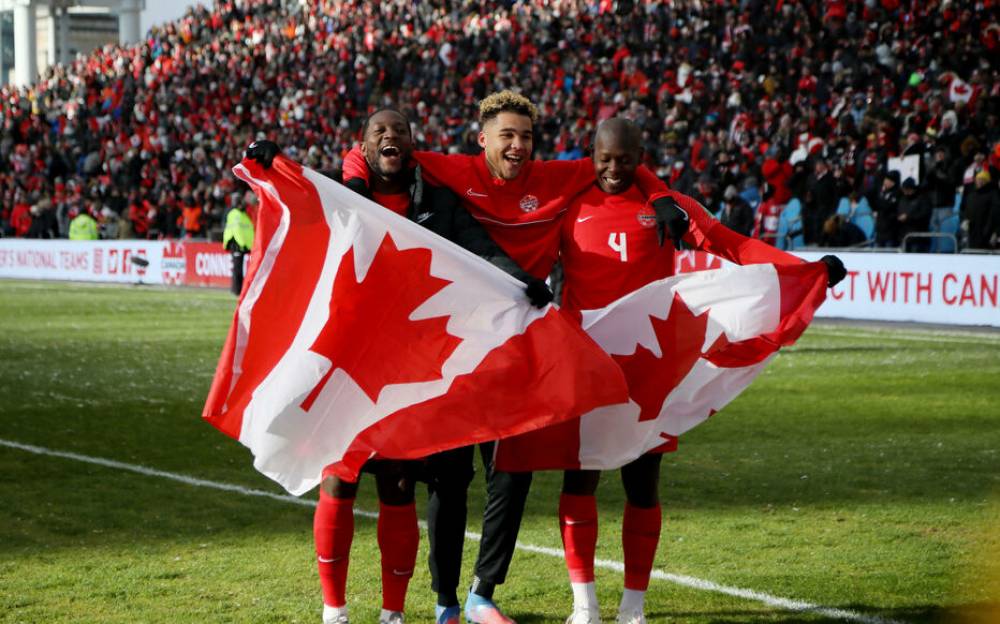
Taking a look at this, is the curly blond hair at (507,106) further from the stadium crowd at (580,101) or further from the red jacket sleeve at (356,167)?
the stadium crowd at (580,101)

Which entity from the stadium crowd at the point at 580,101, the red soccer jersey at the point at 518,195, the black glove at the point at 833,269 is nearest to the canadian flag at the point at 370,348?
the red soccer jersey at the point at 518,195

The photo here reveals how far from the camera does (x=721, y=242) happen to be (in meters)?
5.47

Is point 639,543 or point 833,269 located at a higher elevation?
point 833,269

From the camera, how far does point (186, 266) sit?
2920 centimetres

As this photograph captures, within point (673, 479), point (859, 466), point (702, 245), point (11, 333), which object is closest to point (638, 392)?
point (702, 245)

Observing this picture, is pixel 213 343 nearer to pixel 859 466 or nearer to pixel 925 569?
pixel 859 466

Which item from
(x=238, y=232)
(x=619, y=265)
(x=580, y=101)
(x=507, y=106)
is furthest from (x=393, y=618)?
(x=580, y=101)

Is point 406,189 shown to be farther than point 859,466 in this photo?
No

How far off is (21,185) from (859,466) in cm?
3519

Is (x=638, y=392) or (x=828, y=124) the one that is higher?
(x=828, y=124)

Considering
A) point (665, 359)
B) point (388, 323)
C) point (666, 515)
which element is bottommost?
point (666, 515)

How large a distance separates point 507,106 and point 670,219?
0.69 meters

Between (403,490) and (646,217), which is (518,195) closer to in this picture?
(646,217)

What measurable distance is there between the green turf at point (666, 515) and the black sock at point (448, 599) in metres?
0.24
